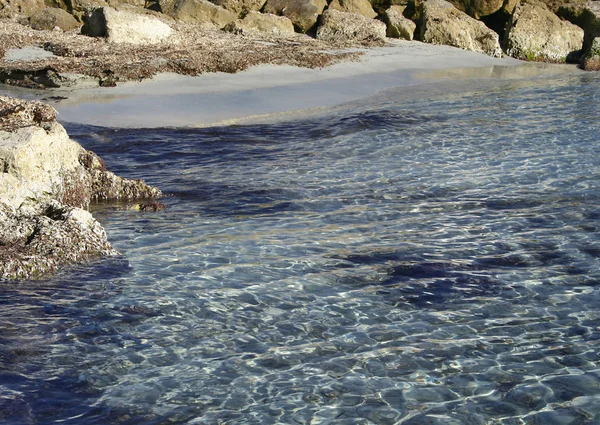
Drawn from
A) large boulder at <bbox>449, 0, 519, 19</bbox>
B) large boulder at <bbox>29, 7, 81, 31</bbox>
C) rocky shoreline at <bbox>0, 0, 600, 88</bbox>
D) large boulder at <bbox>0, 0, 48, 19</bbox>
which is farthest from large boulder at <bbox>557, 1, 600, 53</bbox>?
large boulder at <bbox>0, 0, 48, 19</bbox>

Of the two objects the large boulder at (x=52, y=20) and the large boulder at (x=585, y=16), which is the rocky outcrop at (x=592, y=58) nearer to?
the large boulder at (x=585, y=16)

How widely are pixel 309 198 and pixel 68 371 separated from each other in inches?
178

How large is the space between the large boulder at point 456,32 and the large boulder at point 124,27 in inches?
311

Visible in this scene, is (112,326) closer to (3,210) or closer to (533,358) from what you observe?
(3,210)

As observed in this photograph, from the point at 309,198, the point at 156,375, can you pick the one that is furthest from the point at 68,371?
the point at 309,198

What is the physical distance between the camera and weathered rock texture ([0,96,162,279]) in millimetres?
6594

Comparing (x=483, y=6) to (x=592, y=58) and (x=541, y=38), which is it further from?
(x=592, y=58)

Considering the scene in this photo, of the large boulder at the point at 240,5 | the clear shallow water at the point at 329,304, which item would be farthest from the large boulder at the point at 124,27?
the clear shallow water at the point at 329,304

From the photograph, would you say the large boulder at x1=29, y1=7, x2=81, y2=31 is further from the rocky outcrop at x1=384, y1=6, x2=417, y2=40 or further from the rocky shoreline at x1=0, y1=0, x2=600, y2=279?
the rocky outcrop at x1=384, y1=6, x2=417, y2=40

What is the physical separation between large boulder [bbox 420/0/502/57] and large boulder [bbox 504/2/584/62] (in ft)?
1.91

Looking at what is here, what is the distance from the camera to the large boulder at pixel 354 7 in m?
24.1

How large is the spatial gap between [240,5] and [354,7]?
3.50 meters

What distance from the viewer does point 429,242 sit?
24.7 ft

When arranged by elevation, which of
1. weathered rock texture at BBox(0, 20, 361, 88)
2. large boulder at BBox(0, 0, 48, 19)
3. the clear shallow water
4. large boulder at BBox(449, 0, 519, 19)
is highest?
large boulder at BBox(449, 0, 519, 19)
